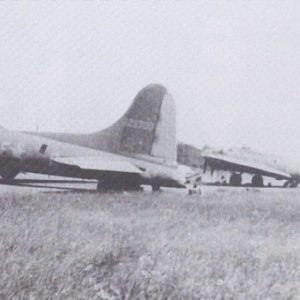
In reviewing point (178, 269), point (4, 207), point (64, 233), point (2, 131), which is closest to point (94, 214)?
point (4, 207)

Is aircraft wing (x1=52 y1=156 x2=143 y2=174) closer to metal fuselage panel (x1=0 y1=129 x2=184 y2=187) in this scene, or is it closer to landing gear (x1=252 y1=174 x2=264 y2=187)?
metal fuselage panel (x1=0 y1=129 x2=184 y2=187)

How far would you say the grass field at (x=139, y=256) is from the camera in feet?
12.6

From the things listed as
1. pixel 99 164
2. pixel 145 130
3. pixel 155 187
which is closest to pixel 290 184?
pixel 145 130

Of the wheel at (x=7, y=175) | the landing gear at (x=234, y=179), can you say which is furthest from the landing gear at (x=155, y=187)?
the landing gear at (x=234, y=179)

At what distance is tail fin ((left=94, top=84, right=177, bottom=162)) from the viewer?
16.7 metres

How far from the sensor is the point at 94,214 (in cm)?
862

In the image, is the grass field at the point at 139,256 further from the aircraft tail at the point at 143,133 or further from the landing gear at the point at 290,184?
the landing gear at the point at 290,184

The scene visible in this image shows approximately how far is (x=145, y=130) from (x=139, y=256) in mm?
11831

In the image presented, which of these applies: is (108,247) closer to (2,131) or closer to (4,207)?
(4,207)

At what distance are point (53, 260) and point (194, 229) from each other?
13.1 ft

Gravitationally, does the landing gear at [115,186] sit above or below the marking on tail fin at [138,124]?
below

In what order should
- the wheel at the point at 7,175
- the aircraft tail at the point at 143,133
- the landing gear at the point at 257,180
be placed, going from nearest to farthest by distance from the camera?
the aircraft tail at the point at 143,133, the wheel at the point at 7,175, the landing gear at the point at 257,180

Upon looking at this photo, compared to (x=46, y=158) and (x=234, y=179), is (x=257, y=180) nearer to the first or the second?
(x=234, y=179)

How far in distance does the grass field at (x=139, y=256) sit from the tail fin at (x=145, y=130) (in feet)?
24.8
